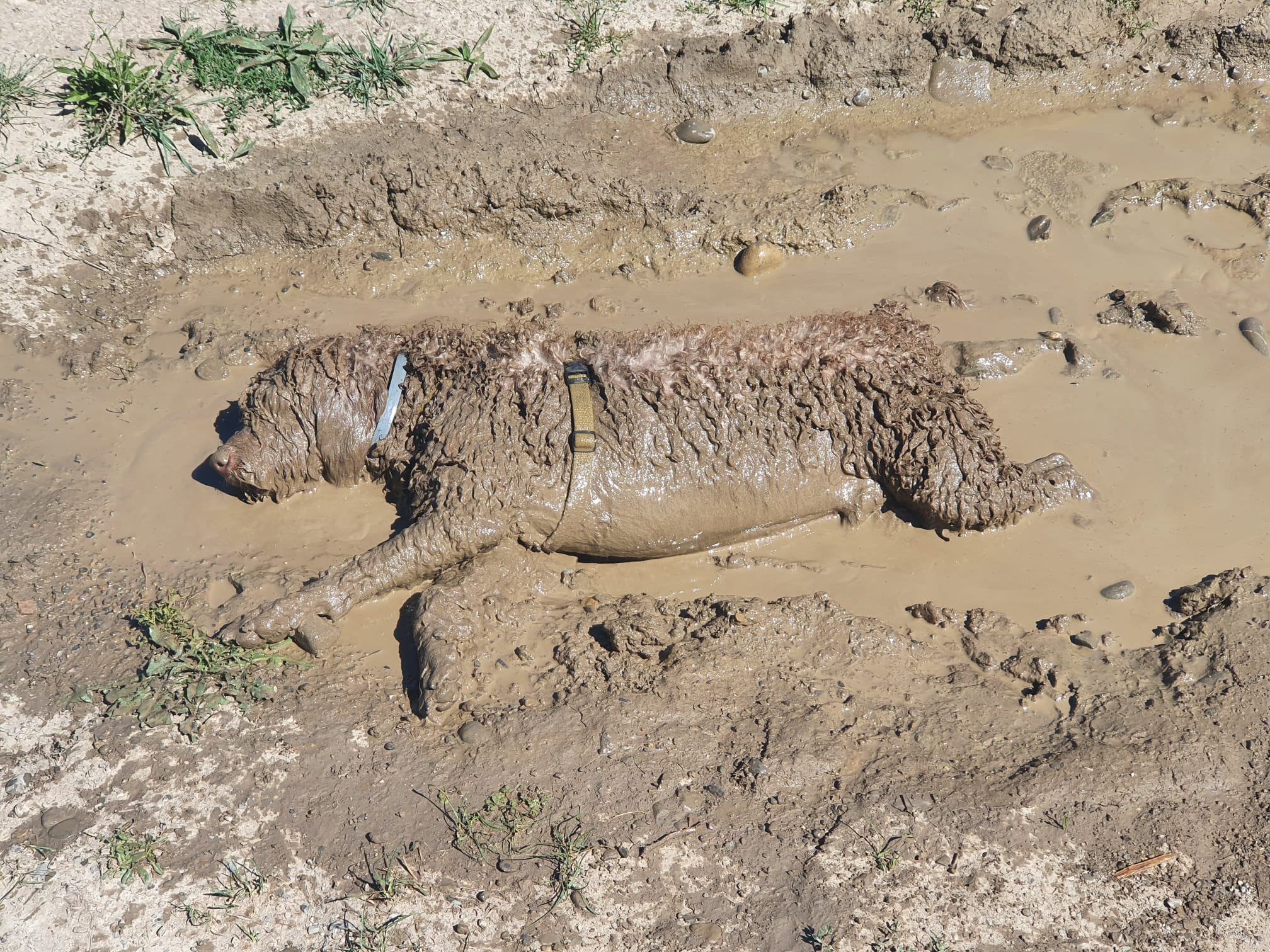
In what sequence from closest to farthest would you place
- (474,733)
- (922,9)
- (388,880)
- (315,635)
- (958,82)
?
(388,880) → (474,733) → (315,635) → (922,9) → (958,82)

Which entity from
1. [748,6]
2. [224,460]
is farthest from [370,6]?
[224,460]

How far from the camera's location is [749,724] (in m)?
4.48

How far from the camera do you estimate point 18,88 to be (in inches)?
267

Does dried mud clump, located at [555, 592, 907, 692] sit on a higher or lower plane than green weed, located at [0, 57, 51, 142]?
lower

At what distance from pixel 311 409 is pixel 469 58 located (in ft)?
11.9

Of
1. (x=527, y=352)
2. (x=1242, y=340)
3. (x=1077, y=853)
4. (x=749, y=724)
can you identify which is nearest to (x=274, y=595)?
(x=527, y=352)

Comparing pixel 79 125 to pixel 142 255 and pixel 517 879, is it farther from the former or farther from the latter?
pixel 517 879

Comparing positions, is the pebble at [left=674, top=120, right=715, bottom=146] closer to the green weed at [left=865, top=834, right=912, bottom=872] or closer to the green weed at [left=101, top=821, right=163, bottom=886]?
the green weed at [left=865, top=834, right=912, bottom=872]

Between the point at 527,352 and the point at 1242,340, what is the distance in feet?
16.2

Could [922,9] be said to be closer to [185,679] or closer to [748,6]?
[748,6]

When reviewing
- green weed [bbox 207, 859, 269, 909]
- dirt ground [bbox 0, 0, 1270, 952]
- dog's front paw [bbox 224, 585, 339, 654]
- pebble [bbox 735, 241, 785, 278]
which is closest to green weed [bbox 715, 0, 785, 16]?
dirt ground [bbox 0, 0, 1270, 952]

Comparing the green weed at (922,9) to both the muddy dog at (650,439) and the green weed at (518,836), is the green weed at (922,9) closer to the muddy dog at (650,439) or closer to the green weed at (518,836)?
the muddy dog at (650,439)

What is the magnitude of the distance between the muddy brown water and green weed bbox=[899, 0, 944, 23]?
107 centimetres

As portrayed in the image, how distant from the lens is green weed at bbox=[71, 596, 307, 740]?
14.9 feet
